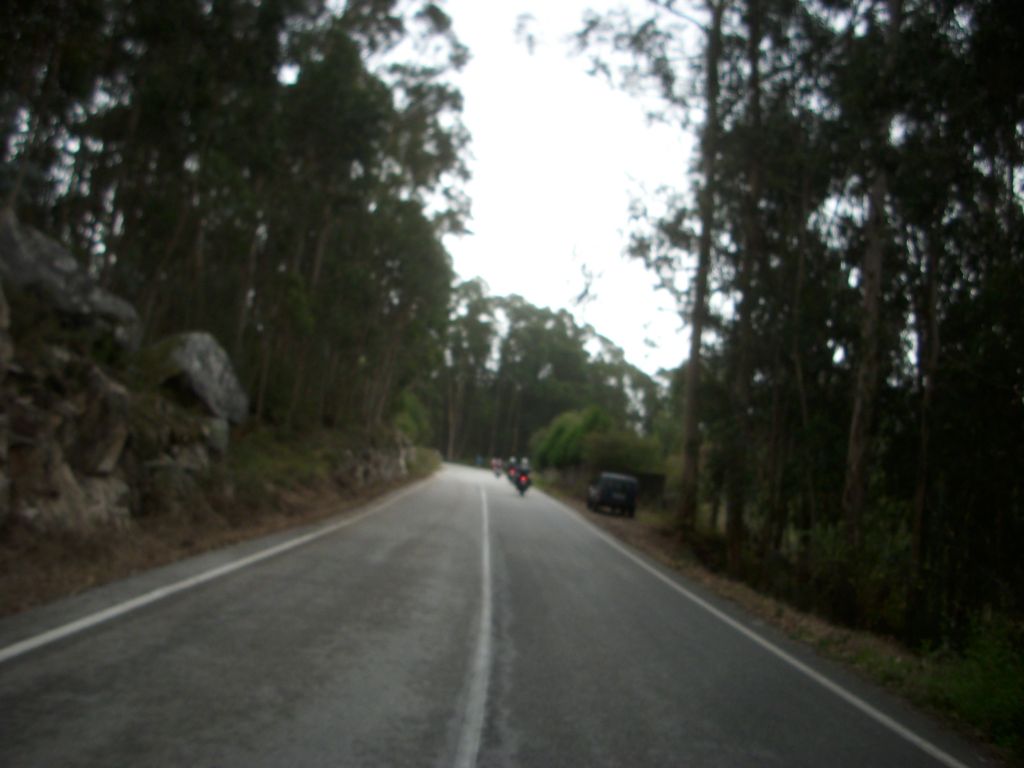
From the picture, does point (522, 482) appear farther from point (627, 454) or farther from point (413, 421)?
point (413, 421)

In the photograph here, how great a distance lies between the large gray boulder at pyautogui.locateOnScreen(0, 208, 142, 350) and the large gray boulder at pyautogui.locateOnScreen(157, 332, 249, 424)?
4.41 meters

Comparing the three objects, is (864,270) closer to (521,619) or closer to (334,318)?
(521,619)

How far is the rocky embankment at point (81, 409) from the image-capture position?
11.8m

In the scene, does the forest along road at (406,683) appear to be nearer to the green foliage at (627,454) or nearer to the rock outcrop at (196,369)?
the rock outcrop at (196,369)

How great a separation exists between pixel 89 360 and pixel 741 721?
12.0 metres

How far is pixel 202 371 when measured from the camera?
908 inches

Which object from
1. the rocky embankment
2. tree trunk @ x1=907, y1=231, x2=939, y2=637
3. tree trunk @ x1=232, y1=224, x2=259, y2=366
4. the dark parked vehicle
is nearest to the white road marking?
the rocky embankment

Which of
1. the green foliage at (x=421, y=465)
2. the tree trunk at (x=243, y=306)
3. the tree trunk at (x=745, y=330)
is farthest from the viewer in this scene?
the green foliage at (x=421, y=465)

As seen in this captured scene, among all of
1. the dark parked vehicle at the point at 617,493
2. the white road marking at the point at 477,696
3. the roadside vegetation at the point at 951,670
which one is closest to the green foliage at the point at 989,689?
the roadside vegetation at the point at 951,670

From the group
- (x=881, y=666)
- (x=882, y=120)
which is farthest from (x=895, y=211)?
(x=881, y=666)

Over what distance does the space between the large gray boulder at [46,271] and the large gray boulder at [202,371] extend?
4412 millimetres

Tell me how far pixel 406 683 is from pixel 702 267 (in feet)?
64.7

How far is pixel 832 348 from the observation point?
2083 cm

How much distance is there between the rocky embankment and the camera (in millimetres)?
11797
